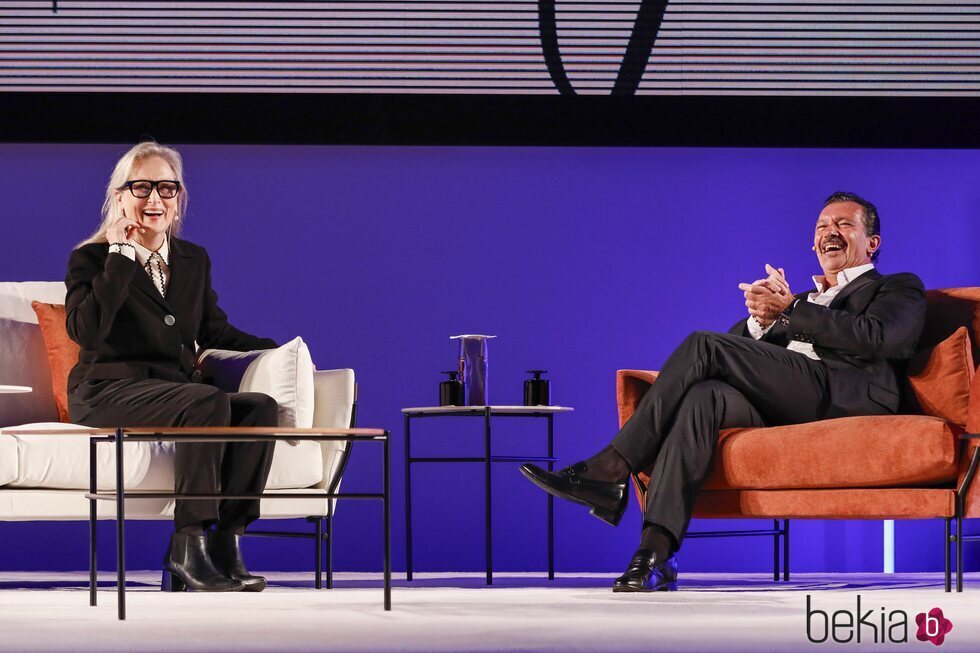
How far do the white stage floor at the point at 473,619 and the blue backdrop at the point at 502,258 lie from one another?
111 centimetres

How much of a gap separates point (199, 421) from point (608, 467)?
1.16 metres

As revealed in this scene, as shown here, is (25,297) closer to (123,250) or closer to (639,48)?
(123,250)

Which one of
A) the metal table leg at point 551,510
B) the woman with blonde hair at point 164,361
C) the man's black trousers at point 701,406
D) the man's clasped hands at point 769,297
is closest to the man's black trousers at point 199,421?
the woman with blonde hair at point 164,361

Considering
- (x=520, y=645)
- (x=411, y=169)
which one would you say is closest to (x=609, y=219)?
(x=411, y=169)

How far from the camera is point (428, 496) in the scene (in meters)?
5.02

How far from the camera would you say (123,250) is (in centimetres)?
366

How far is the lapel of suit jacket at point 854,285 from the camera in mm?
4125

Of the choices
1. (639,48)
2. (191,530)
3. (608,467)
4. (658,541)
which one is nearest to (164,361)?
(191,530)

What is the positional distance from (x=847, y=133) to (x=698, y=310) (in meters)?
0.93

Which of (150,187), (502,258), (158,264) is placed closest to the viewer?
(150,187)

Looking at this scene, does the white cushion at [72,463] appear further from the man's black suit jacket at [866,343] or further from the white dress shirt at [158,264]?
the man's black suit jacket at [866,343]

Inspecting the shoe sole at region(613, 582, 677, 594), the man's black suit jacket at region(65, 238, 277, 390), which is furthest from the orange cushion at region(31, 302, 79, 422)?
the shoe sole at region(613, 582, 677, 594)

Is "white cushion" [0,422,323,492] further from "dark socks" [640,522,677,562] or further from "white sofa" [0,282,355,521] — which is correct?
"dark socks" [640,522,677,562]

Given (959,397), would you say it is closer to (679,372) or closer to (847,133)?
(679,372)
